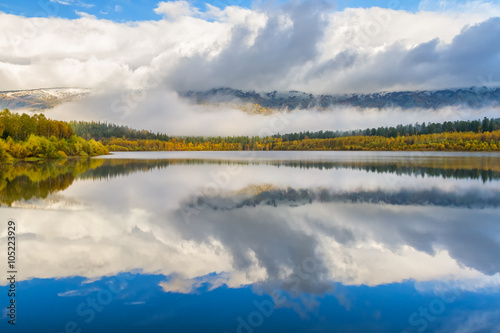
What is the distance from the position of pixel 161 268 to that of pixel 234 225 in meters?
5.54

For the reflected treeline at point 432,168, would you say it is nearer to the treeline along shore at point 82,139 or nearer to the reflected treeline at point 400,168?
the reflected treeline at point 400,168

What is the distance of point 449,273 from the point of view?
1015cm

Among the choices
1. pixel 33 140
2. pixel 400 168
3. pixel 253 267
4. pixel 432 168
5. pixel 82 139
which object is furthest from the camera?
pixel 82 139

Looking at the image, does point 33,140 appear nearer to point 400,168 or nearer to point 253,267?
point 400,168

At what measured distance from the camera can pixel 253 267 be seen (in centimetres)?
1047

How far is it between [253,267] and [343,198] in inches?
565

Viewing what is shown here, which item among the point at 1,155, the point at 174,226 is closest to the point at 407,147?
the point at 1,155

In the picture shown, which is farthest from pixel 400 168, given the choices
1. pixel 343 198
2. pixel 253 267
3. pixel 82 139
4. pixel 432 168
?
pixel 82 139

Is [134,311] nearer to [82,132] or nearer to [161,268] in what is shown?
[161,268]

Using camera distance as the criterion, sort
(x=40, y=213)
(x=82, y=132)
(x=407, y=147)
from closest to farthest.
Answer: (x=40, y=213) < (x=407, y=147) < (x=82, y=132)

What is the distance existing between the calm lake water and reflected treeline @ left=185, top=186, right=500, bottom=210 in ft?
2.66

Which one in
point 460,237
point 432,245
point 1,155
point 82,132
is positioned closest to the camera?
point 432,245

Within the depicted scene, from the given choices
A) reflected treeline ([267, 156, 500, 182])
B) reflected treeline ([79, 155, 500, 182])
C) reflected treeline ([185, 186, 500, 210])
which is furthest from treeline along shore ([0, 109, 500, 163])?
reflected treeline ([185, 186, 500, 210])

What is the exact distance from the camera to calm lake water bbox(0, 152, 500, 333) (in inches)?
302
